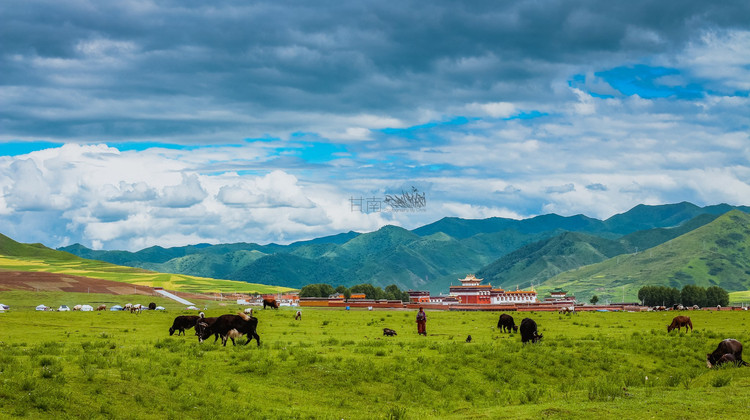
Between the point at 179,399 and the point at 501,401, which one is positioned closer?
the point at 179,399

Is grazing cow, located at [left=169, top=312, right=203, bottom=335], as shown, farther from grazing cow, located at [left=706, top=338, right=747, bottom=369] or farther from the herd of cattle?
grazing cow, located at [left=706, top=338, right=747, bottom=369]

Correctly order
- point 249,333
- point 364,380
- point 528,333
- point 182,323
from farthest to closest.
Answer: point 182,323, point 528,333, point 249,333, point 364,380

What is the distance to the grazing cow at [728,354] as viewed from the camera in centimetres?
3625

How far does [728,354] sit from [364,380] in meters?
20.9

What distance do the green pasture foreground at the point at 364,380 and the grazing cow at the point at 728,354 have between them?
162cm

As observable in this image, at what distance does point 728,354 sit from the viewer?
120ft

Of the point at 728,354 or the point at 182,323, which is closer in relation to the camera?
the point at 728,354

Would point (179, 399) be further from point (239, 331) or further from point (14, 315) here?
point (14, 315)

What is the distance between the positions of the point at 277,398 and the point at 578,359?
19902 millimetres

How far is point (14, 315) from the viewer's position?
208 ft

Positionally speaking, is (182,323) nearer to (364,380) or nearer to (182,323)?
(182,323)

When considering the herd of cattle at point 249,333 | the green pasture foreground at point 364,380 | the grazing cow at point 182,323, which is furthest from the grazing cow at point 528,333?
the grazing cow at point 182,323

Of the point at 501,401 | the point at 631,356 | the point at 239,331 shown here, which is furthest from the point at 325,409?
the point at 631,356

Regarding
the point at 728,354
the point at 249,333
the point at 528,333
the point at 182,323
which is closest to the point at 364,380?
the point at 249,333
